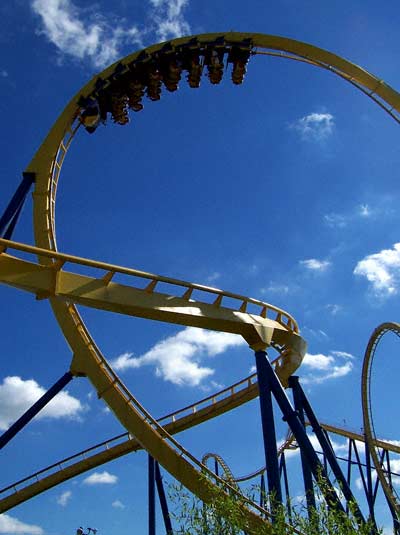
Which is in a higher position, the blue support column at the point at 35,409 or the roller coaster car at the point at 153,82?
the roller coaster car at the point at 153,82

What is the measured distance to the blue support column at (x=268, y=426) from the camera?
8800 millimetres

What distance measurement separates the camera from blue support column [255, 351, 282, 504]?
8.80 metres

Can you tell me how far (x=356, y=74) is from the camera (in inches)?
414

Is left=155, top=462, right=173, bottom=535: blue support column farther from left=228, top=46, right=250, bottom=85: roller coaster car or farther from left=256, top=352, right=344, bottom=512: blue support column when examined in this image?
left=228, top=46, right=250, bottom=85: roller coaster car

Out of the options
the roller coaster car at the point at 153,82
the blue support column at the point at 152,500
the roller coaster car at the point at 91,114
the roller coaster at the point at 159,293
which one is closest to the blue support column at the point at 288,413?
the roller coaster at the point at 159,293

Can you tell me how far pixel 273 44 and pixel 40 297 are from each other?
672 centimetres

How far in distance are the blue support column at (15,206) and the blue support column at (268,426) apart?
16.0 ft

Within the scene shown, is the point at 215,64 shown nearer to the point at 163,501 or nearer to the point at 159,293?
the point at 159,293

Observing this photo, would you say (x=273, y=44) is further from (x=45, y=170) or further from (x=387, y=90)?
(x=45, y=170)

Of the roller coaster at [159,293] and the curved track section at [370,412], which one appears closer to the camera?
the roller coaster at [159,293]

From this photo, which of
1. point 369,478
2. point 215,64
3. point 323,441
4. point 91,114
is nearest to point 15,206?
point 91,114

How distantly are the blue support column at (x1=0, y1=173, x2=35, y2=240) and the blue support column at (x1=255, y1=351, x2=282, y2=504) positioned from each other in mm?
4892

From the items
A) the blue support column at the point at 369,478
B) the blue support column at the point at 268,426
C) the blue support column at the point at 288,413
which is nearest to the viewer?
the blue support column at the point at 268,426

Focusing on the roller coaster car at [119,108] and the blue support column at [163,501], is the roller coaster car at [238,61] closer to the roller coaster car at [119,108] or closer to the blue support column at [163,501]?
the roller coaster car at [119,108]
